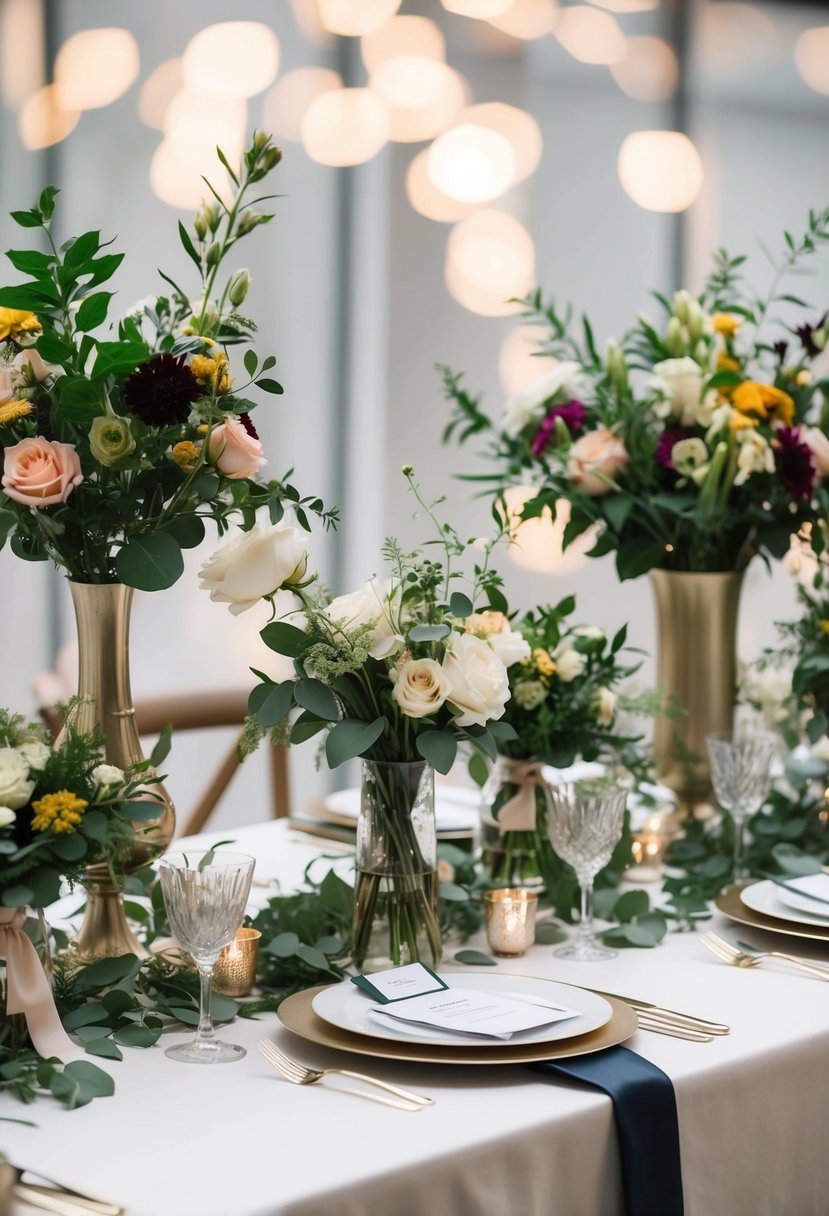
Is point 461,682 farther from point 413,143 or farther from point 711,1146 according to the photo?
point 413,143

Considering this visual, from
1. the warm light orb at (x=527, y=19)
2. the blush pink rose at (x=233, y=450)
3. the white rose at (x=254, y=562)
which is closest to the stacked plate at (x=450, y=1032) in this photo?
the white rose at (x=254, y=562)

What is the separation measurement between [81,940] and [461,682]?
1.44 ft

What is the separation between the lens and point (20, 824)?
1098 millimetres

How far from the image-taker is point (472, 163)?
364 centimetres

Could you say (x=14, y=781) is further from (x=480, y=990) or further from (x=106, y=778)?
(x=480, y=990)

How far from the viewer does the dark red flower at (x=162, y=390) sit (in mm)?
1211

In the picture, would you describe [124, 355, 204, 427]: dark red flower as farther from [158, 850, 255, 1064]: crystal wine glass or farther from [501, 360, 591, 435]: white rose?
[501, 360, 591, 435]: white rose

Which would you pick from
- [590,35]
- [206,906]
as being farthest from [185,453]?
[590,35]

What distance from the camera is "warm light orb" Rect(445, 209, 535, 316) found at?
3613 millimetres

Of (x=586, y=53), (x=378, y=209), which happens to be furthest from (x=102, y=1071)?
(x=586, y=53)

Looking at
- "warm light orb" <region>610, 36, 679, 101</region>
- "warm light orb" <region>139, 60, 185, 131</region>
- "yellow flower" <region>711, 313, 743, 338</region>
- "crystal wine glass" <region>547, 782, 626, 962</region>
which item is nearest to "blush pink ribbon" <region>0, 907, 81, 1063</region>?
"crystal wine glass" <region>547, 782, 626, 962</region>

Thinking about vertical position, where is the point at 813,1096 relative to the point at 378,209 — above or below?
below

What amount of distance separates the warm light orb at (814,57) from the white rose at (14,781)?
3937 millimetres

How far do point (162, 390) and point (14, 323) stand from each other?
0.52 feet
